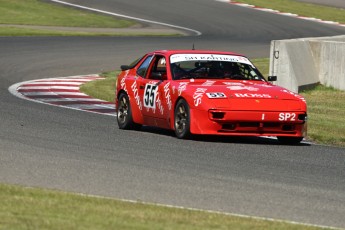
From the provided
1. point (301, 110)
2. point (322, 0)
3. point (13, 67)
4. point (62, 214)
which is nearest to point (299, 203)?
point (62, 214)

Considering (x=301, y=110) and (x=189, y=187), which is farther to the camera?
(x=301, y=110)

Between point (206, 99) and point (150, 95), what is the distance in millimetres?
1462

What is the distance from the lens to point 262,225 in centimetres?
775

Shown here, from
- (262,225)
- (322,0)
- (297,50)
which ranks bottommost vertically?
(322,0)

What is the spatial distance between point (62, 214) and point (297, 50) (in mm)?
14907

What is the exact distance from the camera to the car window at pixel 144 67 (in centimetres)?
1542

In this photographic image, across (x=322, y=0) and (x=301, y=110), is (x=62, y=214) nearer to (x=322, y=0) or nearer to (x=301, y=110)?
(x=301, y=110)

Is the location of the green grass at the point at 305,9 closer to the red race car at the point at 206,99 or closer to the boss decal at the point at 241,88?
the red race car at the point at 206,99

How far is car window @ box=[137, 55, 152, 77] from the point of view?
15.4 meters

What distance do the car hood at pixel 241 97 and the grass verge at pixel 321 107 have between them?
3.38 feet

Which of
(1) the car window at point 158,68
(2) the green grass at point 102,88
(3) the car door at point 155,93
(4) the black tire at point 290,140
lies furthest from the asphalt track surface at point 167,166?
(2) the green grass at point 102,88

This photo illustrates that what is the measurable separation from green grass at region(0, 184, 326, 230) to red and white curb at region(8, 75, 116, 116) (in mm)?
9413

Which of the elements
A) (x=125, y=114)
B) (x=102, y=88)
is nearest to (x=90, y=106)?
(x=125, y=114)

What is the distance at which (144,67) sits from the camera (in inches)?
611
